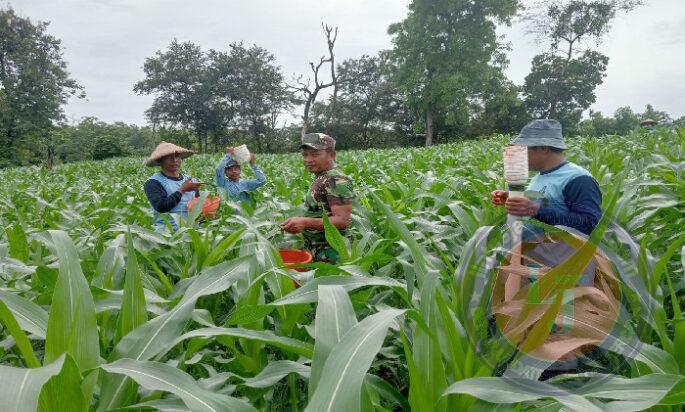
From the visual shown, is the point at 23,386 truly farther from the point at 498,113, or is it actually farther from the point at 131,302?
the point at 498,113

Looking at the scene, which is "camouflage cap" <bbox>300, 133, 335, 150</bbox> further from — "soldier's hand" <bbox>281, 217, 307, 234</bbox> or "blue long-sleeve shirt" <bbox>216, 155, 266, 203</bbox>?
"blue long-sleeve shirt" <bbox>216, 155, 266, 203</bbox>

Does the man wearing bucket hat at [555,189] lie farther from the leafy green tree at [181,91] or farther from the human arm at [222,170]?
the leafy green tree at [181,91]

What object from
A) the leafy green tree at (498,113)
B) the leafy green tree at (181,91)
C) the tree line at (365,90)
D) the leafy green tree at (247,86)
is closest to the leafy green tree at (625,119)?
A: the tree line at (365,90)

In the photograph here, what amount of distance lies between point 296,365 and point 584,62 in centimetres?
4745

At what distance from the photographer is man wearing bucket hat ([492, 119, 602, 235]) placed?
1849 mm

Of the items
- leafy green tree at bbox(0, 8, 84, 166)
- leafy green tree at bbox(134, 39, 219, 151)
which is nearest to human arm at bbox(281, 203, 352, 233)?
leafy green tree at bbox(0, 8, 84, 166)

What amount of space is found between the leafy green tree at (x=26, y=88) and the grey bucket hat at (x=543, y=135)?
41.3 meters

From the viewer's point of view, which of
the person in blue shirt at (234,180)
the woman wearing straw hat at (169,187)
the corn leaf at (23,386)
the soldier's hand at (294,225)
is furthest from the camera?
the person in blue shirt at (234,180)

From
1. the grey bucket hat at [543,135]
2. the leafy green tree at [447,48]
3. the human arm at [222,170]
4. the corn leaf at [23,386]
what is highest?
the leafy green tree at [447,48]

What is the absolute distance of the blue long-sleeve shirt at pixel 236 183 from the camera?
429cm

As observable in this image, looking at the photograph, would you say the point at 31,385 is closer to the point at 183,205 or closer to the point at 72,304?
the point at 72,304

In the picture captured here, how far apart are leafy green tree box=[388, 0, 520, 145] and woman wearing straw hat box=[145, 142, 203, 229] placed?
29996mm

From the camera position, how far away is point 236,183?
4.44 metres

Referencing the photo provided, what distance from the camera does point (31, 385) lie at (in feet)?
2.01
